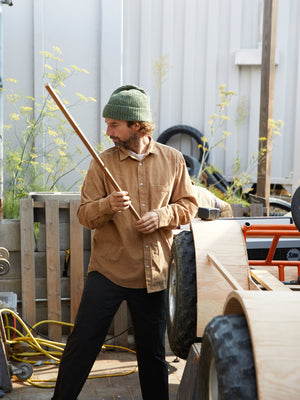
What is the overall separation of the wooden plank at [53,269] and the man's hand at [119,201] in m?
1.75

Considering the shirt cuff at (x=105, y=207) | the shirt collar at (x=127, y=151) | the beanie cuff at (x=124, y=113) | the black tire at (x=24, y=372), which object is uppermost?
the beanie cuff at (x=124, y=113)

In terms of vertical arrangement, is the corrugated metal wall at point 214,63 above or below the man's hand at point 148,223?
above

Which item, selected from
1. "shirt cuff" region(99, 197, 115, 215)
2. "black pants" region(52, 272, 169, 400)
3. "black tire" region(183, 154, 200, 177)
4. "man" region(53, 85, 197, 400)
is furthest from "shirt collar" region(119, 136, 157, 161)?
"black tire" region(183, 154, 200, 177)

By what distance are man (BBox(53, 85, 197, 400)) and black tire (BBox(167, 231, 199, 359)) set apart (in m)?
0.15

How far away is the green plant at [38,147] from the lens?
18.7 feet

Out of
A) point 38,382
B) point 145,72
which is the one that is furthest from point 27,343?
point 145,72

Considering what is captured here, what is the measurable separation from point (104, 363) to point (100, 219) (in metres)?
1.69

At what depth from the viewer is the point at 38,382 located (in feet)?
13.9

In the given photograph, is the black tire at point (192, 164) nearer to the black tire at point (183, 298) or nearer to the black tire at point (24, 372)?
the black tire at point (24, 372)

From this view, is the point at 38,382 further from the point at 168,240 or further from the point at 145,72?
the point at 145,72

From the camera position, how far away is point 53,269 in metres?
4.93

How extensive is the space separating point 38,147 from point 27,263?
1869 millimetres

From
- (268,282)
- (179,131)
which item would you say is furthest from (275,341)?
(179,131)

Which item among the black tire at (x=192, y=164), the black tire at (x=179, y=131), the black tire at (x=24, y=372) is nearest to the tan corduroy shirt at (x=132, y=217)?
the black tire at (x=24, y=372)
